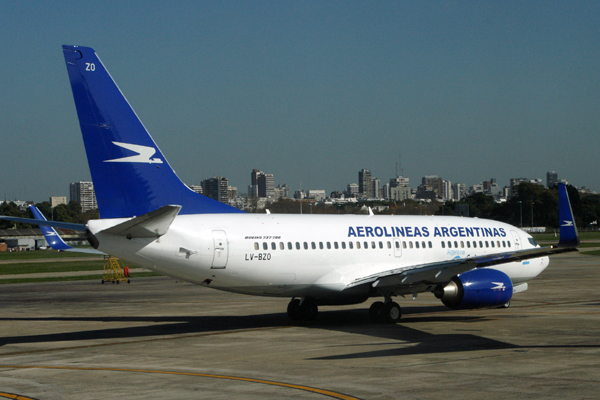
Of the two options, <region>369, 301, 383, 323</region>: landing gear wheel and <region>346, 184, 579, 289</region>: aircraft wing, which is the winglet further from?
<region>369, 301, 383, 323</region>: landing gear wheel

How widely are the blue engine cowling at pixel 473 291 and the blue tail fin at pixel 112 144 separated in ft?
31.3

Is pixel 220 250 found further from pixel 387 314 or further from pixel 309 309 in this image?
pixel 387 314

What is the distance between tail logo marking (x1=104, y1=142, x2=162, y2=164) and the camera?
66.3 feet

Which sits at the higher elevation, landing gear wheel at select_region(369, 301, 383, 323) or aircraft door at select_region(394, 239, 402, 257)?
aircraft door at select_region(394, 239, 402, 257)

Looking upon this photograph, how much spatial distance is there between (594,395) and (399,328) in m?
10.3

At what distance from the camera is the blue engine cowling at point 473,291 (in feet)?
75.0

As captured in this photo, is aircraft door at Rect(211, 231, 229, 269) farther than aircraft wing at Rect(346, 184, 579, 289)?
No

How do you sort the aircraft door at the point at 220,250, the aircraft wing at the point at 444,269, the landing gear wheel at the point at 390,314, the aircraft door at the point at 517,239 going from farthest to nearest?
the aircraft door at the point at 517,239
the landing gear wheel at the point at 390,314
the aircraft wing at the point at 444,269
the aircraft door at the point at 220,250

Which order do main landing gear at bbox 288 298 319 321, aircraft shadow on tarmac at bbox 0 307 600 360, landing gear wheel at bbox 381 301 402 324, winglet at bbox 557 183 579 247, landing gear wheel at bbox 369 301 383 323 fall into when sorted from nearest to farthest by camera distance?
1. aircraft shadow on tarmac at bbox 0 307 600 360
2. winglet at bbox 557 183 579 247
3. landing gear wheel at bbox 381 301 402 324
4. landing gear wheel at bbox 369 301 383 323
5. main landing gear at bbox 288 298 319 321

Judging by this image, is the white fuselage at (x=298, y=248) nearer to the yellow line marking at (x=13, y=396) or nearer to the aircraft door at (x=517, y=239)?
the aircraft door at (x=517, y=239)

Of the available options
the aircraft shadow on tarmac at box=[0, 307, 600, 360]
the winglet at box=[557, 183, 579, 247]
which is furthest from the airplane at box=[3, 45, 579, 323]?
the aircraft shadow on tarmac at box=[0, 307, 600, 360]

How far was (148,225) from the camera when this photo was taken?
62.7 feet

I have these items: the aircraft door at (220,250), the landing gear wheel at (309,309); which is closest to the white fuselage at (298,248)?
the aircraft door at (220,250)

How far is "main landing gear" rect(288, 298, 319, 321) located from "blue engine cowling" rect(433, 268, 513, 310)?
4373 millimetres
